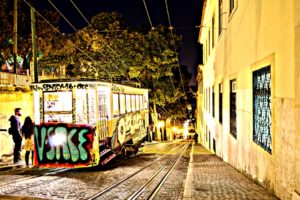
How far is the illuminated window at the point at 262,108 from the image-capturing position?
8.36m

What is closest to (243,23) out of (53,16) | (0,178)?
(0,178)

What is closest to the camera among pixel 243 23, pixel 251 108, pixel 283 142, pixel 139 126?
pixel 283 142

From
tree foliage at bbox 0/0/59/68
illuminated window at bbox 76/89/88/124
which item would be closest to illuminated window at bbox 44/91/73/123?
illuminated window at bbox 76/89/88/124

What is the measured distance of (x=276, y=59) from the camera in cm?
759

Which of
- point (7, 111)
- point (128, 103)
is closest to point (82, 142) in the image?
point (128, 103)

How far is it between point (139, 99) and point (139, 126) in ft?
4.68

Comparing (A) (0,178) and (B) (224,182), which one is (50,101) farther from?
(B) (224,182)

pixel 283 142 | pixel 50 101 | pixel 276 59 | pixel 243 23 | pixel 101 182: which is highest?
pixel 243 23

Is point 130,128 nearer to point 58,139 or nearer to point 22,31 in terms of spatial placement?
point 58,139

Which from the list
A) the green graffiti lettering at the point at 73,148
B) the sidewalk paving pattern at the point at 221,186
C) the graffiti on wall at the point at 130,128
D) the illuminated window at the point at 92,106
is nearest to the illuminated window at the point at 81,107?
the illuminated window at the point at 92,106

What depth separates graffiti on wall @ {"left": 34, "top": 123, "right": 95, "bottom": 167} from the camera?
12.0 meters

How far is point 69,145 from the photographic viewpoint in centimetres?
1208

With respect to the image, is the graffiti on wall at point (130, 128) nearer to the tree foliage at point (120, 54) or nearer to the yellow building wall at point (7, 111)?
the yellow building wall at point (7, 111)

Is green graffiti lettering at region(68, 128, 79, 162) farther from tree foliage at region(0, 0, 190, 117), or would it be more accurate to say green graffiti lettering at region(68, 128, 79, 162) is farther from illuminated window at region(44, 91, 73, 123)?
tree foliage at region(0, 0, 190, 117)
